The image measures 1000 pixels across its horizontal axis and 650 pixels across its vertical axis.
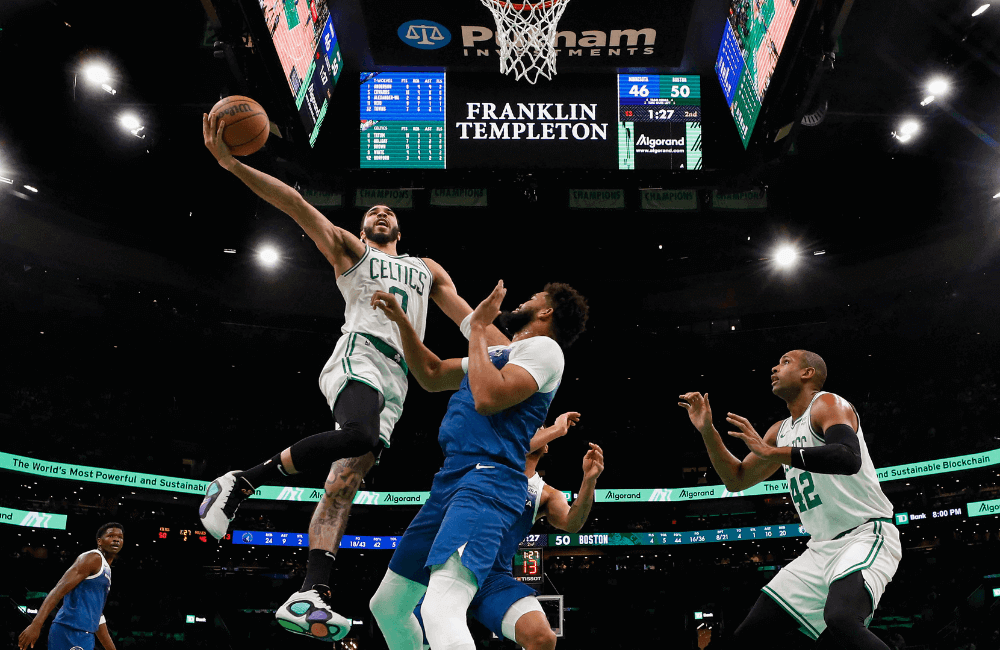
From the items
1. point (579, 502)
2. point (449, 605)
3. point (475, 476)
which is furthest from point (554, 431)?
point (449, 605)

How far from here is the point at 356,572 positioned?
2331 centimetres

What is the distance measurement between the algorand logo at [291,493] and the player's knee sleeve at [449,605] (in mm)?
17982

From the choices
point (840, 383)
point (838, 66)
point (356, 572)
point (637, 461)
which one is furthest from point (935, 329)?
point (356, 572)

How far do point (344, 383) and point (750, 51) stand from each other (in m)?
7.30

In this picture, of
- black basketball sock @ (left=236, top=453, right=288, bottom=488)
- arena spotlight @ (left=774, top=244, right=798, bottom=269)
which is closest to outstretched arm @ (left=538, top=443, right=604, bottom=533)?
black basketball sock @ (left=236, top=453, right=288, bottom=488)

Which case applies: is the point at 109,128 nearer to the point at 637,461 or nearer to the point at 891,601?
the point at 637,461

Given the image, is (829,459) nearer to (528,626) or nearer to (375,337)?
(528,626)

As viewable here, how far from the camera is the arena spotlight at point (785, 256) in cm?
1911

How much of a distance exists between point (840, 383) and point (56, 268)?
2081cm

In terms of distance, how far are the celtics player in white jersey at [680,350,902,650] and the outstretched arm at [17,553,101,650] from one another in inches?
223

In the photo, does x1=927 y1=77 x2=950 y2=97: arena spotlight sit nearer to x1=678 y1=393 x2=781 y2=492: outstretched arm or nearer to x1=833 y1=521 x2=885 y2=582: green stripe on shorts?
x1=678 y1=393 x2=781 y2=492: outstretched arm

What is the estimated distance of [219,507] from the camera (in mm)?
3885

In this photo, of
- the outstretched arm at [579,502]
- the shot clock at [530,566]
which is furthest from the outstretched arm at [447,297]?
the shot clock at [530,566]

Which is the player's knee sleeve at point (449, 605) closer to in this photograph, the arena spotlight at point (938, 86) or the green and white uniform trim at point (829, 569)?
the green and white uniform trim at point (829, 569)
